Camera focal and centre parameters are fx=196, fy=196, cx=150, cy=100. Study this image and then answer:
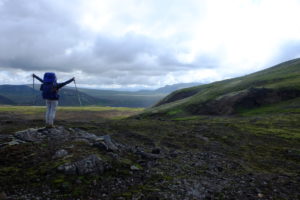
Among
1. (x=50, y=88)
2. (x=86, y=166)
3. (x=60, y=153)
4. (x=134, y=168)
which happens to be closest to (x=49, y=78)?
(x=50, y=88)

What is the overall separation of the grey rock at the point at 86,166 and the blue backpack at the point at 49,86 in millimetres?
8482

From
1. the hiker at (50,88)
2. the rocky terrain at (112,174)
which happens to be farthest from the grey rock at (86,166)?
the hiker at (50,88)

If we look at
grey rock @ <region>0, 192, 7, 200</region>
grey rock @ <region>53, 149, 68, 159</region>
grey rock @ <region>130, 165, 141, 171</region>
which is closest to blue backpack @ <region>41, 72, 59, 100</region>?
grey rock @ <region>53, 149, 68, 159</region>

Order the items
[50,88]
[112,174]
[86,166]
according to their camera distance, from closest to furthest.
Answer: [86,166]
[112,174]
[50,88]

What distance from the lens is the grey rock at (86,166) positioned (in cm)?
1144

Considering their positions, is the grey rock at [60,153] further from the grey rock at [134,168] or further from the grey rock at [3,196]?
the grey rock at [134,168]

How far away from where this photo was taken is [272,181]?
1480 centimetres

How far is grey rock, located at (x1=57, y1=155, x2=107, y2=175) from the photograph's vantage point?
1144cm

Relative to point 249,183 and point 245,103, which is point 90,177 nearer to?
point 249,183

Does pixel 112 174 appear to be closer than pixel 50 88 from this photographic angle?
Yes

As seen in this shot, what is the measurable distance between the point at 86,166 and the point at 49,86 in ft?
31.1

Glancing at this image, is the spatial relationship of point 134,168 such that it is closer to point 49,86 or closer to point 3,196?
point 3,196

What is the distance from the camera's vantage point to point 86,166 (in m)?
11.9

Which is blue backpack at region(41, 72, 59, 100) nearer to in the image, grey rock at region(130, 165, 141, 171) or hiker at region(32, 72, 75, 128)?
hiker at region(32, 72, 75, 128)
